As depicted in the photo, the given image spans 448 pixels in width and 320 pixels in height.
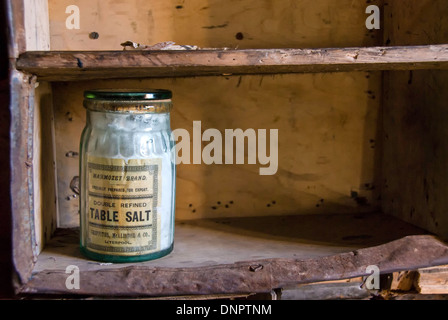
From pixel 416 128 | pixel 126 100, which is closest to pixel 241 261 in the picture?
pixel 126 100

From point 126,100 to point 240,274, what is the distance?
0.34 m

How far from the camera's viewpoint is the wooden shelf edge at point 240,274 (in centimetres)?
82

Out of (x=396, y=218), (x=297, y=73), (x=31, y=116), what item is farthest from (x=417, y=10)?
(x=31, y=116)

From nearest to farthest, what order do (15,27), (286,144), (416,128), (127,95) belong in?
(15,27)
(127,95)
(416,128)
(286,144)

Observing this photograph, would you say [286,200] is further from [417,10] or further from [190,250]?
[417,10]

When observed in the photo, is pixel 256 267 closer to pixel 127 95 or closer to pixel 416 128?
pixel 127 95

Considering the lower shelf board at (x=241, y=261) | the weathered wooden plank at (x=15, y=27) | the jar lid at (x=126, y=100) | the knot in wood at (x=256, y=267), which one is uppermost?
the weathered wooden plank at (x=15, y=27)

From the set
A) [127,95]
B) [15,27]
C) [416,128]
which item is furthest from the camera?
[416,128]

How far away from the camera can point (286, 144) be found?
1.20m

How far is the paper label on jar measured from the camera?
0.89m

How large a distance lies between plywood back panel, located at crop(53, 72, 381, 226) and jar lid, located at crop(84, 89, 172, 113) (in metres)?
0.23

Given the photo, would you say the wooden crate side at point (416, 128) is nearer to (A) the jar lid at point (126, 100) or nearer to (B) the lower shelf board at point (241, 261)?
(B) the lower shelf board at point (241, 261)

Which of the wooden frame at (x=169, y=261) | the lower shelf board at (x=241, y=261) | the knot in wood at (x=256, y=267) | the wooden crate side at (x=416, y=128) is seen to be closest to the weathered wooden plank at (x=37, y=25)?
the wooden frame at (x=169, y=261)

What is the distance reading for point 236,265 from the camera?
2.85 ft
